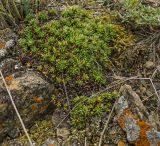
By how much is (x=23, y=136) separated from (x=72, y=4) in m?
1.64

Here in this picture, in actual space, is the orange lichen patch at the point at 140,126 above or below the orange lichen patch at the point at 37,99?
below

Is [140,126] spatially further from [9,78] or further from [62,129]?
[9,78]

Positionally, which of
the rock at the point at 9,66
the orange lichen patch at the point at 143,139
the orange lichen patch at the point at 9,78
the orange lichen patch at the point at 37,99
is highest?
the rock at the point at 9,66

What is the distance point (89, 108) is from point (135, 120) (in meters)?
0.40

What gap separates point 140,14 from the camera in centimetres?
361

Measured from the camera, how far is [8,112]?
2807mm

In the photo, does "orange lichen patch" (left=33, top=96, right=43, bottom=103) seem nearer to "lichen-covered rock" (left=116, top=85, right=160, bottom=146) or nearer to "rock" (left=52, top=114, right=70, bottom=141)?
"rock" (left=52, top=114, right=70, bottom=141)

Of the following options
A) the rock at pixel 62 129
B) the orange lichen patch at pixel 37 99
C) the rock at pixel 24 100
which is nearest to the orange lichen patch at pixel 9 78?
the rock at pixel 24 100

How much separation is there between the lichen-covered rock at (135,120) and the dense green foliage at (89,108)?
4.0 inches

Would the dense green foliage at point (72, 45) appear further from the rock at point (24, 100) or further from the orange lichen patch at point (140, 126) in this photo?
the orange lichen patch at point (140, 126)

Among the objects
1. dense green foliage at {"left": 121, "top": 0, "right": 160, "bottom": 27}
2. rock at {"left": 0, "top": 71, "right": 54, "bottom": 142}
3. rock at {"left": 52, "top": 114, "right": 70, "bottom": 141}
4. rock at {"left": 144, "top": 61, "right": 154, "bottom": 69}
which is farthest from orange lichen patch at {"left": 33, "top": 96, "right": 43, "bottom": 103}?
dense green foliage at {"left": 121, "top": 0, "right": 160, "bottom": 27}

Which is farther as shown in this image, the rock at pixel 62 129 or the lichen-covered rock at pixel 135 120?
the rock at pixel 62 129

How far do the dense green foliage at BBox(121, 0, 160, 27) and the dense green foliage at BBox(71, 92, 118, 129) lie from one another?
953 millimetres

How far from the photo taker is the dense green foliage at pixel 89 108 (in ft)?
9.52
